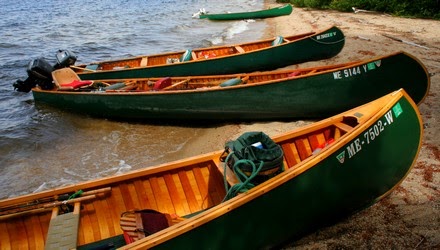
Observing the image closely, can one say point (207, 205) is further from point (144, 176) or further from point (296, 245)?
point (296, 245)

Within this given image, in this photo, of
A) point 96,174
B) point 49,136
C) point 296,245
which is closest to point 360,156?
point 296,245

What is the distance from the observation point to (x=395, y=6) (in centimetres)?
2217

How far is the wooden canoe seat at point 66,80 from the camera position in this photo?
1031 centimetres

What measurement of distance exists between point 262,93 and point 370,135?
12.8ft

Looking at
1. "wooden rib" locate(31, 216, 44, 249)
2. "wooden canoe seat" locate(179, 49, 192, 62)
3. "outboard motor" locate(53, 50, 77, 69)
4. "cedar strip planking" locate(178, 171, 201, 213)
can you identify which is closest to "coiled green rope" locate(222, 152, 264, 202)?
"cedar strip planking" locate(178, 171, 201, 213)

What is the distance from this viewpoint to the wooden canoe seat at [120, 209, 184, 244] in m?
4.12

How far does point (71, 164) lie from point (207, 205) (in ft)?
14.8

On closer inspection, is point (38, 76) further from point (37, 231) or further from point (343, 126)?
point (343, 126)

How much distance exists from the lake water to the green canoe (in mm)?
2197

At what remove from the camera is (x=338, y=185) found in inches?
173

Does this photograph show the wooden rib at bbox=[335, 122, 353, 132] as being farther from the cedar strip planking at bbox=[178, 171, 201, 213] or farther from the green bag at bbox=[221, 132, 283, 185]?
the cedar strip planking at bbox=[178, 171, 201, 213]

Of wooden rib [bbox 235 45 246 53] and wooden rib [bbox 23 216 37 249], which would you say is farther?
wooden rib [bbox 235 45 246 53]

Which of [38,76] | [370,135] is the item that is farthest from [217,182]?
[38,76]

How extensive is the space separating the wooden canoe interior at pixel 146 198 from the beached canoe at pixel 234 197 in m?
0.01
